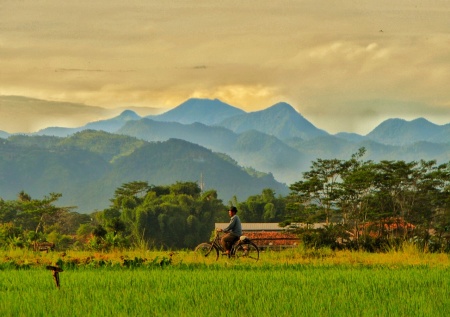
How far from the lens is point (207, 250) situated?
19.7 metres

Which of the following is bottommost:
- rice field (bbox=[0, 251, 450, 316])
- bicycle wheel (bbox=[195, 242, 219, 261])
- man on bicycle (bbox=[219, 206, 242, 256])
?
rice field (bbox=[0, 251, 450, 316])

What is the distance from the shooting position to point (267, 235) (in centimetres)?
6944

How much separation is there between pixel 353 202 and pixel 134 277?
1462 inches

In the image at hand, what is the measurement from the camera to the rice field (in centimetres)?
1015

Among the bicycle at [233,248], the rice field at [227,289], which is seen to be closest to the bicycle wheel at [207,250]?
the bicycle at [233,248]

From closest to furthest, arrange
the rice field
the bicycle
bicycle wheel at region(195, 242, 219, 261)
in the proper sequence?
1. the rice field
2. the bicycle
3. bicycle wheel at region(195, 242, 219, 261)

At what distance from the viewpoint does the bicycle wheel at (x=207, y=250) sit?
757 inches

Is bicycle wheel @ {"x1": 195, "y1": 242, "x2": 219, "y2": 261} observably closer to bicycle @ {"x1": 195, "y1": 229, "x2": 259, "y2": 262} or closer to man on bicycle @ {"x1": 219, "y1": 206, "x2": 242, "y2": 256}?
bicycle @ {"x1": 195, "y1": 229, "x2": 259, "y2": 262}

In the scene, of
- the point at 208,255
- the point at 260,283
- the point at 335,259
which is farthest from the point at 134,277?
the point at 335,259

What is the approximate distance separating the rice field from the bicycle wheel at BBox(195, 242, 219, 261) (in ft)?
1.76

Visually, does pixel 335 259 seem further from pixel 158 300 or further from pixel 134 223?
pixel 134 223

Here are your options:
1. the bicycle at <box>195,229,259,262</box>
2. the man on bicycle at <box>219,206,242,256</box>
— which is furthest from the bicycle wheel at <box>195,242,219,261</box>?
the man on bicycle at <box>219,206,242,256</box>

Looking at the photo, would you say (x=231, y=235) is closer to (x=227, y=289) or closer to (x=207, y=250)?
(x=207, y=250)

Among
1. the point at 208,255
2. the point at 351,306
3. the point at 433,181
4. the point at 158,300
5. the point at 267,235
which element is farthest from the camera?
the point at 267,235
